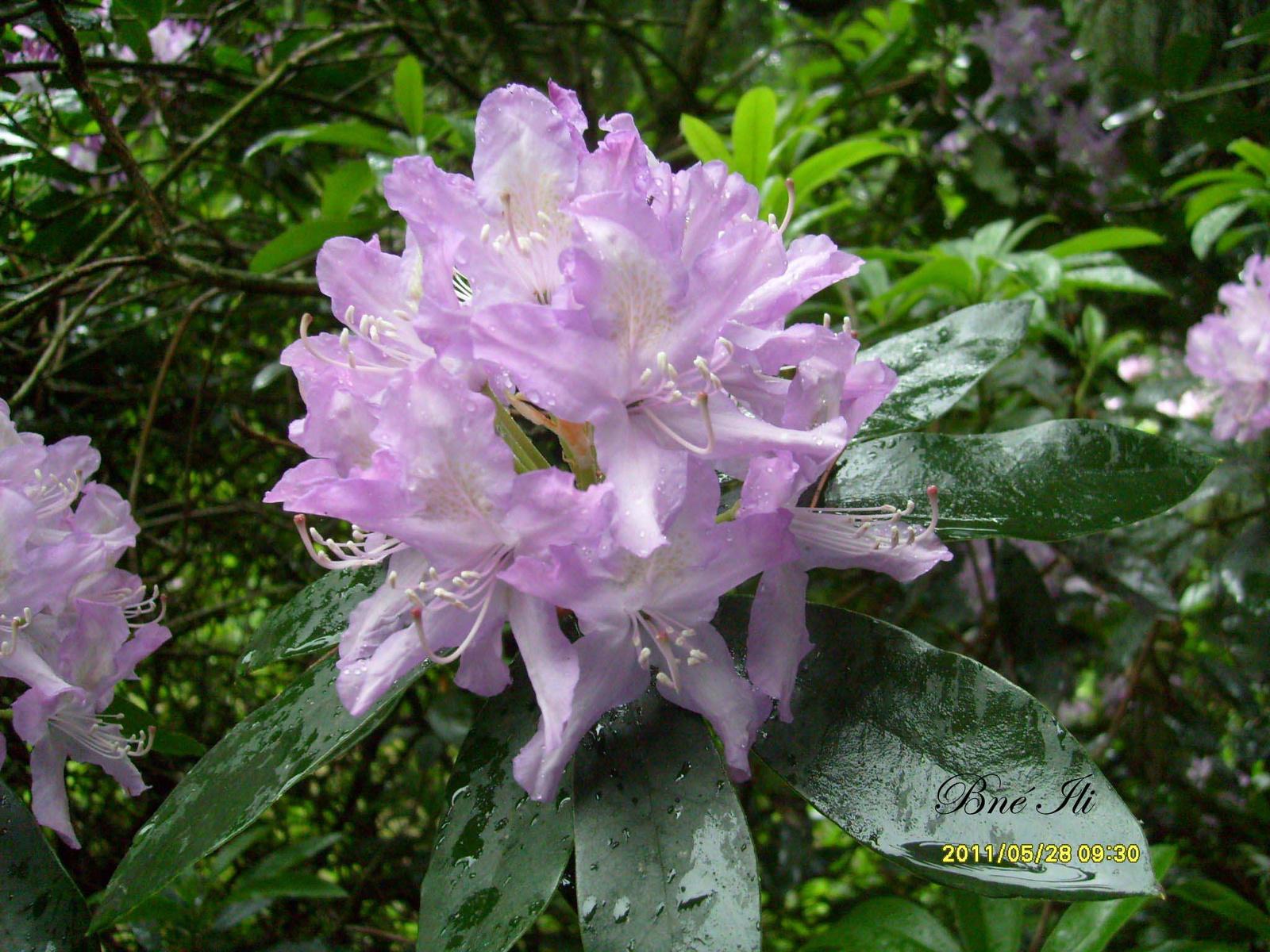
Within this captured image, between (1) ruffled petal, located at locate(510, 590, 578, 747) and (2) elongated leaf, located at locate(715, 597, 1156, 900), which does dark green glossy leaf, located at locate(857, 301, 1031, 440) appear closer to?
(2) elongated leaf, located at locate(715, 597, 1156, 900)

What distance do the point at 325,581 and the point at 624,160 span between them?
0.49m

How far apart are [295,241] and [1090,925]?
1.31 m

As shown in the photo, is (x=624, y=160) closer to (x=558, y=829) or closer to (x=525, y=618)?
(x=525, y=618)

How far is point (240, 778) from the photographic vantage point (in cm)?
70

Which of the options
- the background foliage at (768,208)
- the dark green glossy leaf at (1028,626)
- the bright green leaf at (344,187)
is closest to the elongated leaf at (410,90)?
the background foliage at (768,208)

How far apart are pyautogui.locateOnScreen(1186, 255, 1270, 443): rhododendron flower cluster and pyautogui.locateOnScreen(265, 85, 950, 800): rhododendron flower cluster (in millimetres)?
1378

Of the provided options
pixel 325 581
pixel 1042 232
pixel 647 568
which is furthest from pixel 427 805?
pixel 1042 232

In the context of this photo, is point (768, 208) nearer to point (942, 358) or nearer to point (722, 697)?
point (942, 358)

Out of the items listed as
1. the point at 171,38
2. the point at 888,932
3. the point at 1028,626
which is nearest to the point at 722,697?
the point at 888,932

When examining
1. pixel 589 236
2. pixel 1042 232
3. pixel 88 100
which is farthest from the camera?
pixel 1042 232

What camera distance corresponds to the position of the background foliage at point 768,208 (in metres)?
1.30

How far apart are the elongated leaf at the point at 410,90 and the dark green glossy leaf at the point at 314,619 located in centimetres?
82

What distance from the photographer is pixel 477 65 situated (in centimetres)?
189

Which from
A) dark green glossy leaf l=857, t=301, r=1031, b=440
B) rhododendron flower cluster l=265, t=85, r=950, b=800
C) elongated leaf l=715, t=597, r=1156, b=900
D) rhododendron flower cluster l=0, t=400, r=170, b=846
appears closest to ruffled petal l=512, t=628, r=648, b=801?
rhododendron flower cluster l=265, t=85, r=950, b=800
